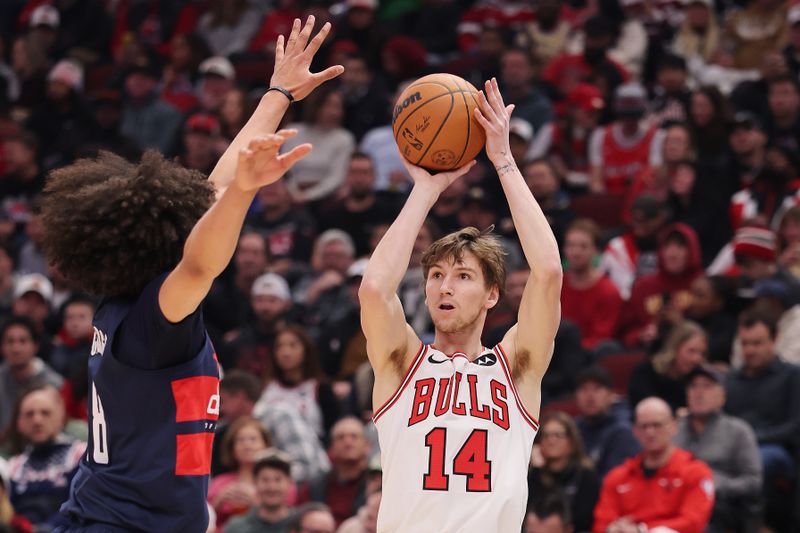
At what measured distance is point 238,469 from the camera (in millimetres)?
9484

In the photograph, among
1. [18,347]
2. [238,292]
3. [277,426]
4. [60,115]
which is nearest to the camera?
[277,426]

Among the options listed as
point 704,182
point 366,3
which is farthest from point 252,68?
point 704,182

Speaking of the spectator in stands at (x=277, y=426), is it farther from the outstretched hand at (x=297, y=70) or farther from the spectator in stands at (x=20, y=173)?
the spectator in stands at (x=20, y=173)

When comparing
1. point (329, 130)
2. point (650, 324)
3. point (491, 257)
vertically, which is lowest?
point (491, 257)

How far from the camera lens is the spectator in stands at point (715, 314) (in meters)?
10.0

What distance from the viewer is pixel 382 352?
198 inches

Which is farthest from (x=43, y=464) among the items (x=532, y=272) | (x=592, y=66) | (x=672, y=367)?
(x=592, y=66)

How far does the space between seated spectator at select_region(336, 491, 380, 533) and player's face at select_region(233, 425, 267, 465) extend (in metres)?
1.01

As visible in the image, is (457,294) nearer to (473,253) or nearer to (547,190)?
(473,253)

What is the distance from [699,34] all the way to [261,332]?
226 inches

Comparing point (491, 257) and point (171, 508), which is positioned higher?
point (491, 257)

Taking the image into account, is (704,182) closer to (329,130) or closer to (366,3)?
(329,130)

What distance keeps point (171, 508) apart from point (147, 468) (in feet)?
0.49

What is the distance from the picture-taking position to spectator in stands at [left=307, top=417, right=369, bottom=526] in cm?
922
